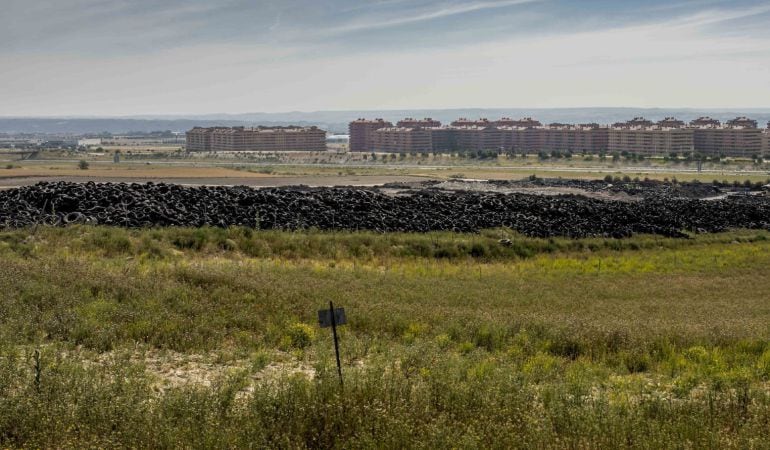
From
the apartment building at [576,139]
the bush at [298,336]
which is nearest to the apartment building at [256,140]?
the apartment building at [576,139]

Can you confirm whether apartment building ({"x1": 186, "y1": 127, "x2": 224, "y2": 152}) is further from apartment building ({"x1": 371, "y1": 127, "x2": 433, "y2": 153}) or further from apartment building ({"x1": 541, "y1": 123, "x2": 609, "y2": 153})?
apartment building ({"x1": 541, "y1": 123, "x2": 609, "y2": 153})

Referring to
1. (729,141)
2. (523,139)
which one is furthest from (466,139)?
(729,141)

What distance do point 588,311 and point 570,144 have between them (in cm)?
16379

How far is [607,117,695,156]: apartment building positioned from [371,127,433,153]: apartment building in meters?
48.7

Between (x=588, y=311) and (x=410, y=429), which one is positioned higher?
(x=410, y=429)

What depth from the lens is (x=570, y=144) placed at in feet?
573

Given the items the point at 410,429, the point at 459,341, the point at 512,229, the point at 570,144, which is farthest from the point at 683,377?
the point at 570,144

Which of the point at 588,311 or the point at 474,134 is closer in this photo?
the point at 588,311

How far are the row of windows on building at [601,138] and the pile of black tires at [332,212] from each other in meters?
116

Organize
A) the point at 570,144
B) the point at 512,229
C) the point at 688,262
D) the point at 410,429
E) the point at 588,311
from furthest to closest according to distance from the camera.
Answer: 1. the point at 570,144
2. the point at 512,229
3. the point at 688,262
4. the point at 588,311
5. the point at 410,429

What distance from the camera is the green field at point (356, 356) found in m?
7.23

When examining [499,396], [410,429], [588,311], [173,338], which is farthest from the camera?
[588,311]

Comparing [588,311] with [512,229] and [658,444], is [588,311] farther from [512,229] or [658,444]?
[512,229]

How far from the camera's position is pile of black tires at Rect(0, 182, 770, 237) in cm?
2880
